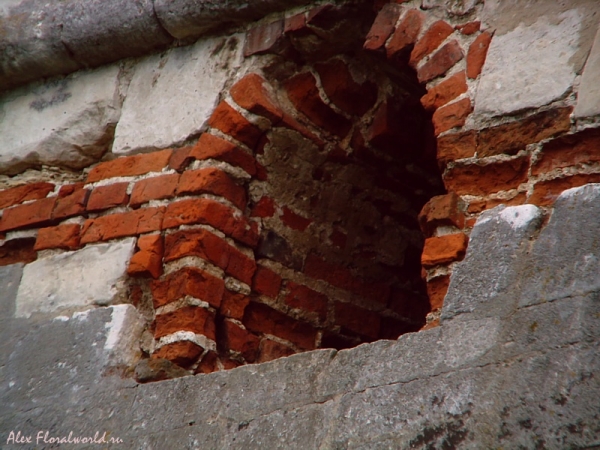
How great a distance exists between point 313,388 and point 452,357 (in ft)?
1.17

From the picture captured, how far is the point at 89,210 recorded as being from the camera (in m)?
2.86

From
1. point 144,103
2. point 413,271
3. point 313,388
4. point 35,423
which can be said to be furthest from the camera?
point 413,271

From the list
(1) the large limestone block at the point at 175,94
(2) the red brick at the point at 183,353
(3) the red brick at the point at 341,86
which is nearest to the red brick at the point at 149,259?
(2) the red brick at the point at 183,353

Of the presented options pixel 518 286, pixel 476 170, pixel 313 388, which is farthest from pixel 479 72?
pixel 313 388

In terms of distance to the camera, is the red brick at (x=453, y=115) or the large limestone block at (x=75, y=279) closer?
the red brick at (x=453, y=115)

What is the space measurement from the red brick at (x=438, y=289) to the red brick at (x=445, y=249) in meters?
0.04

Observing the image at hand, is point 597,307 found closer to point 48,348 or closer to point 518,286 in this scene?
point 518,286

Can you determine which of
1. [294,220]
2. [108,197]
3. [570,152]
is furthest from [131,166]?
[570,152]

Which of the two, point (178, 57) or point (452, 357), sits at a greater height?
point (178, 57)

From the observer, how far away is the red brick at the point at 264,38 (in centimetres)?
281

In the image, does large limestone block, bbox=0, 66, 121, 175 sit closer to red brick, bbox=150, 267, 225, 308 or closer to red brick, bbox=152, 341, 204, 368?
red brick, bbox=150, 267, 225, 308

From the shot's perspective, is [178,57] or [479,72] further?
[178,57]

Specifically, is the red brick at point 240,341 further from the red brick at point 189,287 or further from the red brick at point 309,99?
the red brick at point 309,99

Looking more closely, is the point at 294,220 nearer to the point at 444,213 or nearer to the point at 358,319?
the point at 358,319
